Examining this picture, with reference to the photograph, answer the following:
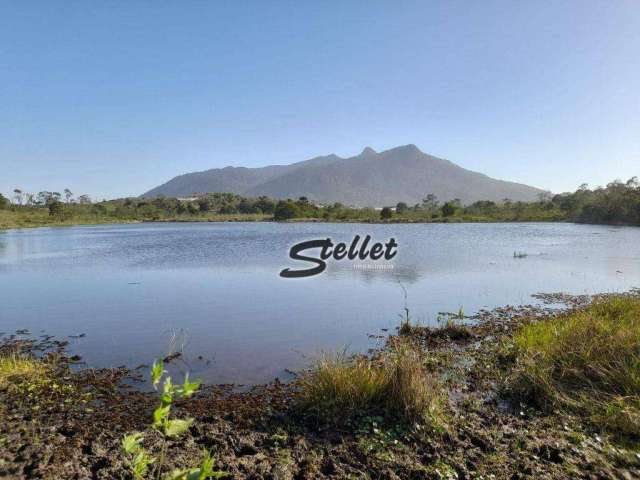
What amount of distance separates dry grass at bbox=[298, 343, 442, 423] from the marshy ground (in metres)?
0.02

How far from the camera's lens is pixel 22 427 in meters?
4.59

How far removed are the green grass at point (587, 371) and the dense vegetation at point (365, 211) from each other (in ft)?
197

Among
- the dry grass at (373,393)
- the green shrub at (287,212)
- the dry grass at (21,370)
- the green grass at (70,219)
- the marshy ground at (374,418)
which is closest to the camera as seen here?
the marshy ground at (374,418)

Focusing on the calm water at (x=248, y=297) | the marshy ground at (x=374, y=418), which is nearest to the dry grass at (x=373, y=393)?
the marshy ground at (x=374, y=418)

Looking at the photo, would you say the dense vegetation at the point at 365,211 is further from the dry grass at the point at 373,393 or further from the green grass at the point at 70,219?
the dry grass at the point at 373,393

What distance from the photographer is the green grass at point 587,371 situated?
4539 mm

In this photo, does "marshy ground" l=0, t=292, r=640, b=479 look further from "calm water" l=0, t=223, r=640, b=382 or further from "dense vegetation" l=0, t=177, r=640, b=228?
"dense vegetation" l=0, t=177, r=640, b=228

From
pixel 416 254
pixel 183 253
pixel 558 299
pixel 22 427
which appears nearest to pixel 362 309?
pixel 558 299

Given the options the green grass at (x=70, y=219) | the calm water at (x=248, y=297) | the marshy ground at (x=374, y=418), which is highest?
the green grass at (x=70, y=219)

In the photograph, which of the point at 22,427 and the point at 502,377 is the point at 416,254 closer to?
the point at 502,377

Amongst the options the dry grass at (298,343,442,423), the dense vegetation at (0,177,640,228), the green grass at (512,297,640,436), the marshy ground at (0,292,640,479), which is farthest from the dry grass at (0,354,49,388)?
the dense vegetation at (0,177,640,228)

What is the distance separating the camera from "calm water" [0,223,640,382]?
808cm

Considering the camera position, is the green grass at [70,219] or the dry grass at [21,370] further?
the green grass at [70,219]

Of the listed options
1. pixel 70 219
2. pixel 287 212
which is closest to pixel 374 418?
pixel 287 212
